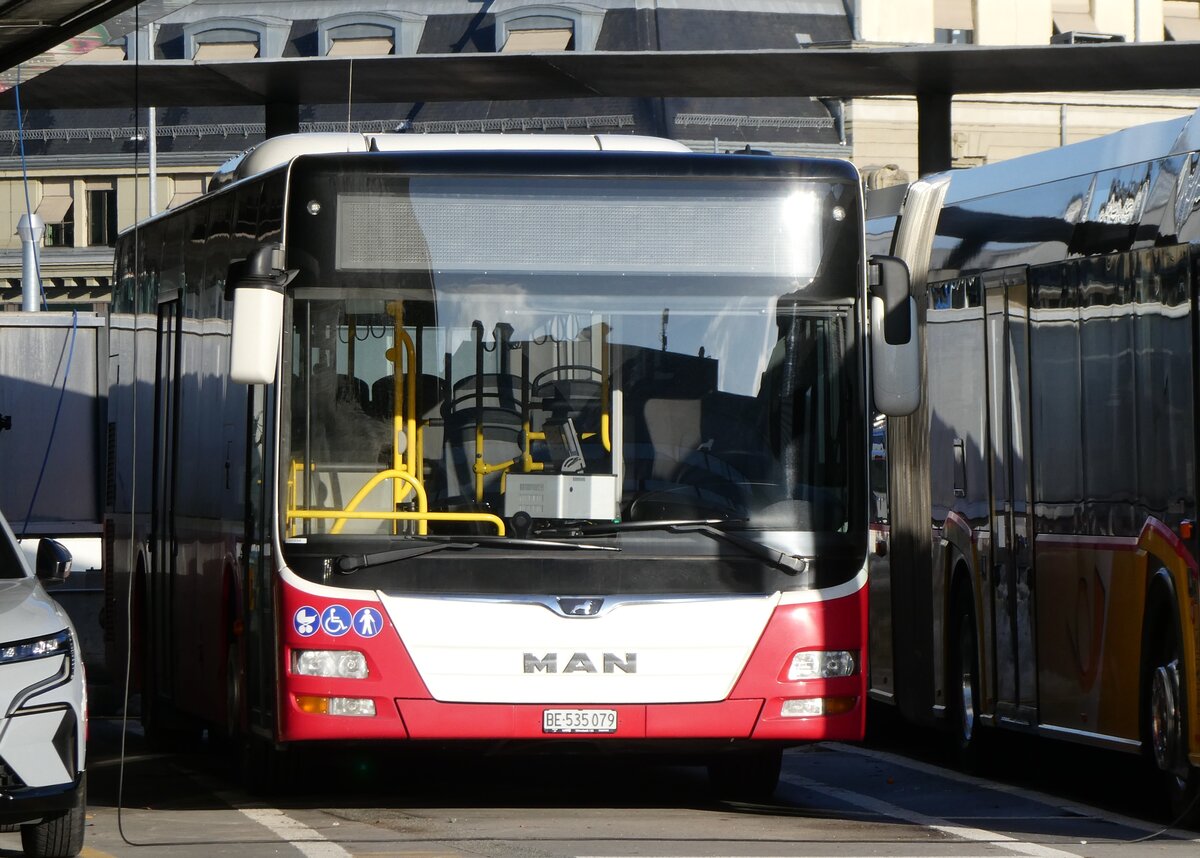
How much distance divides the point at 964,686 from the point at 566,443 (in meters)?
4.75

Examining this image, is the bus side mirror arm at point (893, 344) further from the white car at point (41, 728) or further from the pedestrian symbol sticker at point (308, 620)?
the white car at point (41, 728)

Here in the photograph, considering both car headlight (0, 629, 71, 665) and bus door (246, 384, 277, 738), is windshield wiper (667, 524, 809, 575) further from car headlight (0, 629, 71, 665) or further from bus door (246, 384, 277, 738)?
car headlight (0, 629, 71, 665)

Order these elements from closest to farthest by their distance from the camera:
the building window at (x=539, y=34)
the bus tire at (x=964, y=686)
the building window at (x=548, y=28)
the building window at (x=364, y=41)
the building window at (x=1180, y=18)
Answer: the bus tire at (x=964, y=686), the building window at (x=548, y=28), the building window at (x=539, y=34), the building window at (x=364, y=41), the building window at (x=1180, y=18)

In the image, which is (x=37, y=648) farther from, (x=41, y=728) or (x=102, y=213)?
(x=102, y=213)

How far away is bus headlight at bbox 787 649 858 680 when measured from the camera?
435 inches

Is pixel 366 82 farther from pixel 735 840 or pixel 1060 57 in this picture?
pixel 735 840

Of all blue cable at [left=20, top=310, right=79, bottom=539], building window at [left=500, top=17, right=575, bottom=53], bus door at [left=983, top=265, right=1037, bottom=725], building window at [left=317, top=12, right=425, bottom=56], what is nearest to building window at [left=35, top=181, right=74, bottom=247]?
building window at [left=317, top=12, right=425, bottom=56]

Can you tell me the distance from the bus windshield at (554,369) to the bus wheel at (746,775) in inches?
66.0

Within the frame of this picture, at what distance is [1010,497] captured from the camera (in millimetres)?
13781

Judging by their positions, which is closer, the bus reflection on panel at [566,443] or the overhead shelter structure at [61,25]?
the bus reflection on panel at [566,443]

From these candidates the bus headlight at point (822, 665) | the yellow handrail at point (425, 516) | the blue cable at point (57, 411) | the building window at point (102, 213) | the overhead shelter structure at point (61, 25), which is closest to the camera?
the yellow handrail at point (425, 516)

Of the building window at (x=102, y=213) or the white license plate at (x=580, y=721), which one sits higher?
the building window at (x=102, y=213)

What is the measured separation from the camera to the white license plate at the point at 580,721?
35.7ft

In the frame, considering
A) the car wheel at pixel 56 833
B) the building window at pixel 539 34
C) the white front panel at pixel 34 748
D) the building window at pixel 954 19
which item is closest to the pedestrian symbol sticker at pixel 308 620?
the car wheel at pixel 56 833
